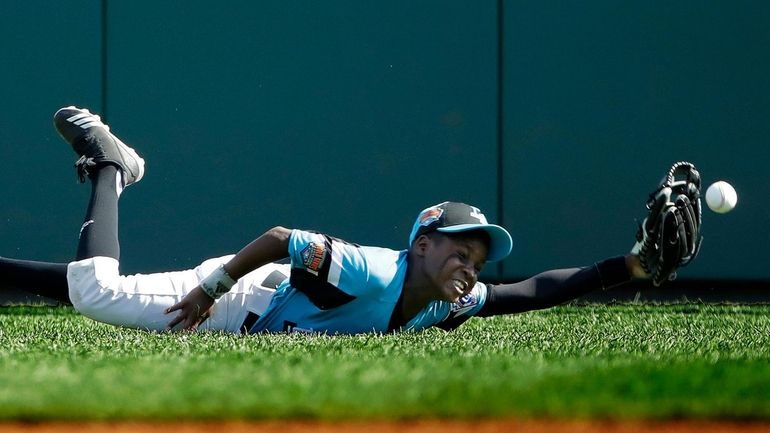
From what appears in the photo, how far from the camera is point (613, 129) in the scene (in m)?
8.61

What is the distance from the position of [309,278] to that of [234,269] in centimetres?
28

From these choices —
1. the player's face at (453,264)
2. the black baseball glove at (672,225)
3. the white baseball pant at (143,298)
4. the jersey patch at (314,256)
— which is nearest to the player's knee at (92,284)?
the white baseball pant at (143,298)

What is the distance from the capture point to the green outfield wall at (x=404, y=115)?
8523 mm

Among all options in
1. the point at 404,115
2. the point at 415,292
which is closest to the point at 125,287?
the point at 415,292

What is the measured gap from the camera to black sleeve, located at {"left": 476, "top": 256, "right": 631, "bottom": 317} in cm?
539

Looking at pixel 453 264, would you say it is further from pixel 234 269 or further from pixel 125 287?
pixel 125 287

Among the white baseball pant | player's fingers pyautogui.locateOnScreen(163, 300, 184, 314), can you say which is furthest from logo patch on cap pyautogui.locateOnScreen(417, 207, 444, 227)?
player's fingers pyautogui.locateOnScreen(163, 300, 184, 314)

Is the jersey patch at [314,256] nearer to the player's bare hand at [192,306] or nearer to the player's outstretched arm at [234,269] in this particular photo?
the player's outstretched arm at [234,269]

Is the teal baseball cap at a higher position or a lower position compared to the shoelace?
lower

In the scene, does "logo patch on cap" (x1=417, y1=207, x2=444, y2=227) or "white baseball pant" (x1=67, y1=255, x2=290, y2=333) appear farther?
"white baseball pant" (x1=67, y1=255, x2=290, y2=333)

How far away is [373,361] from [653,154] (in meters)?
5.08

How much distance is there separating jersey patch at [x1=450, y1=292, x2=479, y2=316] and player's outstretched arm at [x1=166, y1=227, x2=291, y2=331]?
0.83 m

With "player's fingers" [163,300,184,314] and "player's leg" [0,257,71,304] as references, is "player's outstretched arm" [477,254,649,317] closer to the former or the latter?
"player's fingers" [163,300,184,314]

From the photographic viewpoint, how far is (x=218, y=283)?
15.9 feet
